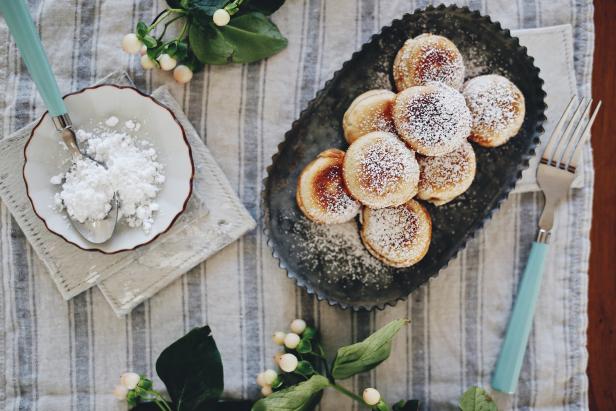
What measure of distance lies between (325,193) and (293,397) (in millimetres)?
363

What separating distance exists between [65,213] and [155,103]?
0.86ft

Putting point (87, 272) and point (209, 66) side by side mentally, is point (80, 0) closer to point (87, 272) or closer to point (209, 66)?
point (209, 66)

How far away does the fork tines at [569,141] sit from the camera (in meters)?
1.14

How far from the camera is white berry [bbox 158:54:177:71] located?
1146 millimetres

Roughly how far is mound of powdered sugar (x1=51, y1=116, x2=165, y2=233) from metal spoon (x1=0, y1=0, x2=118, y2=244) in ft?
0.06

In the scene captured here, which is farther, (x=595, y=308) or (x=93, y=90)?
(x=595, y=308)

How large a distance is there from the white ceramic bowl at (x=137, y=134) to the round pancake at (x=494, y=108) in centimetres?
→ 53

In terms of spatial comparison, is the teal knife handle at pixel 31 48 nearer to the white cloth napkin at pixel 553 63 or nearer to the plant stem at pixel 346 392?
A: the plant stem at pixel 346 392

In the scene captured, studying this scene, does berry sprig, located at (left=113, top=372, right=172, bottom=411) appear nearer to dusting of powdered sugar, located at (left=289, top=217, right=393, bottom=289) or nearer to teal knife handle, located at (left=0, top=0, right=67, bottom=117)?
dusting of powdered sugar, located at (left=289, top=217, right=393, bottom=289)

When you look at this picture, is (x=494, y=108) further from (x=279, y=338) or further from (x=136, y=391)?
(x=136, y=391)

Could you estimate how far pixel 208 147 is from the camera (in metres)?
1.19

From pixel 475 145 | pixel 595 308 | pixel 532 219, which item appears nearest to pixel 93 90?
pixel 475 145

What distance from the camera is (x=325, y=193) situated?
1059 mm

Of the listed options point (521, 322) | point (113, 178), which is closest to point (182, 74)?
point (113, 178)
